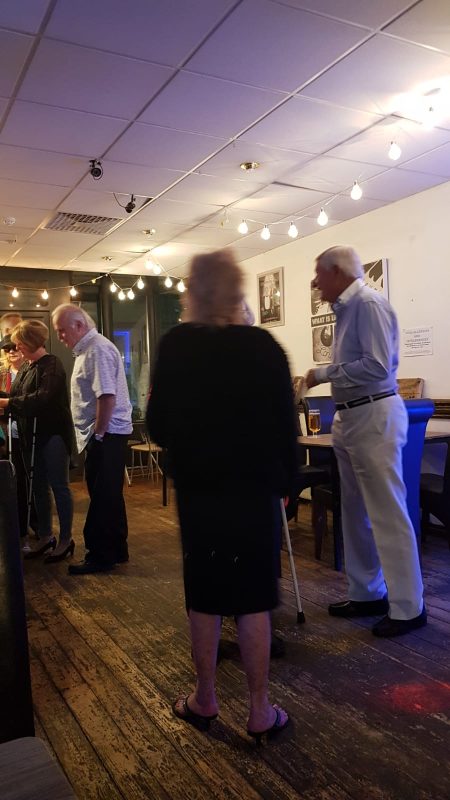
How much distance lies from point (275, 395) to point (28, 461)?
266 centimetres

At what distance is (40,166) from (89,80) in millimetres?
1267

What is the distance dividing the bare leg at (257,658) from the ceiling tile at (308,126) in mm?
2795

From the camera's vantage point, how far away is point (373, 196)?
4.91 m

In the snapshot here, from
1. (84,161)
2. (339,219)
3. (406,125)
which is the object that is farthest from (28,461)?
(339,219)

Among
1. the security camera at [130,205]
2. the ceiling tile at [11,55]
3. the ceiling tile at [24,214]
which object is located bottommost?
the security camera at [130,205]

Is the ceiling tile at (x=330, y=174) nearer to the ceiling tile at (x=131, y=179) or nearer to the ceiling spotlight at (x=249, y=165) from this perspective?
the ceiling spotlight at (x=249, y=165)

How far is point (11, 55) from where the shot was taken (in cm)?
271

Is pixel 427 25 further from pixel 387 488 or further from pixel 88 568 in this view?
pixel 88 568

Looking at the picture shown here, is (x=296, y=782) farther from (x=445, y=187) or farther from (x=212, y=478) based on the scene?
(x=445, y=187)

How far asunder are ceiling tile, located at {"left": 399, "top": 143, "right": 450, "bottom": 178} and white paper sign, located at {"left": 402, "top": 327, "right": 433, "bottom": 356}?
1219mm

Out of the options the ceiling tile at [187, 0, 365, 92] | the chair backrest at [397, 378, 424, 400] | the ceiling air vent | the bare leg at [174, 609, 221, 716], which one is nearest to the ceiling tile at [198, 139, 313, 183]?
the ceiling tile at [187, 0, 365, 92]

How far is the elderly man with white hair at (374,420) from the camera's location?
8.07 ft

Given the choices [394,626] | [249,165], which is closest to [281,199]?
[249,165]

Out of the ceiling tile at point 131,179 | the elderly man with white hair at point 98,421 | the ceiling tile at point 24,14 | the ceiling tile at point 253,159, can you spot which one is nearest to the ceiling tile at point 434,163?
the ceiling tile at point 253,159
